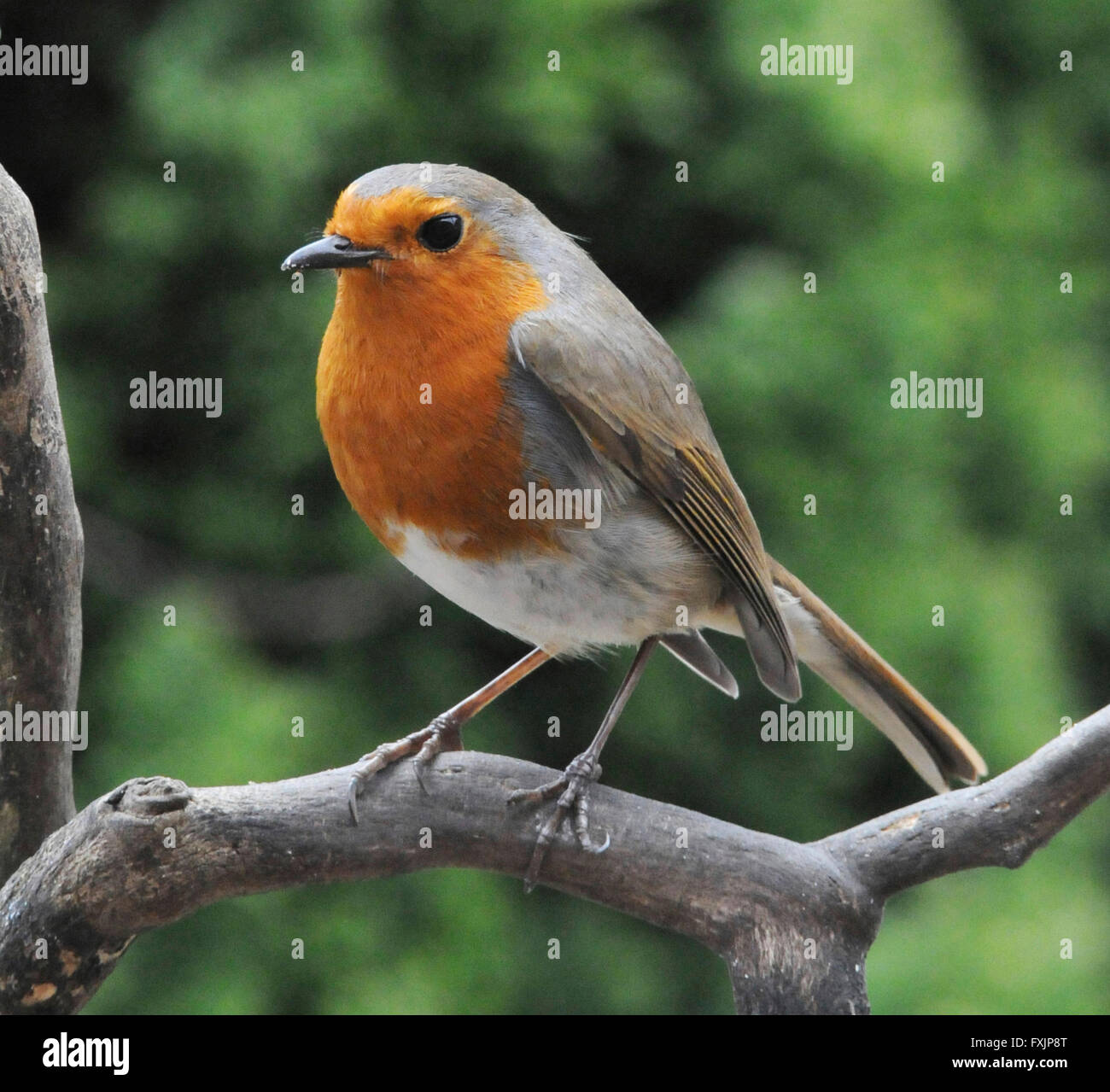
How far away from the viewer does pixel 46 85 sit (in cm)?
324

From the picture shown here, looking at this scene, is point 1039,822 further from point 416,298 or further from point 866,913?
point 416,298

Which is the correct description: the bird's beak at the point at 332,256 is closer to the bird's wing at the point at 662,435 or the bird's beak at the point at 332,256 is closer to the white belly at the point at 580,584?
the bird's wing at the point at 662,435

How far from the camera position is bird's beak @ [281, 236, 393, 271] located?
6.38ft

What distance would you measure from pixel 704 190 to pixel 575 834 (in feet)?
6.04

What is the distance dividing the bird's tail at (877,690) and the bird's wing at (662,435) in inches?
5.6

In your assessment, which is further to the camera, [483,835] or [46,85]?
[46,85]

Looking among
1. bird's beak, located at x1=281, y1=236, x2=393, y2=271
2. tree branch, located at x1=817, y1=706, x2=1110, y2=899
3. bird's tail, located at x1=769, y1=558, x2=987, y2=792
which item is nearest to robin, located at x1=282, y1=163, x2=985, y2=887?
bird's beak, located at x1=281, y1=236, x2=393, y2=271

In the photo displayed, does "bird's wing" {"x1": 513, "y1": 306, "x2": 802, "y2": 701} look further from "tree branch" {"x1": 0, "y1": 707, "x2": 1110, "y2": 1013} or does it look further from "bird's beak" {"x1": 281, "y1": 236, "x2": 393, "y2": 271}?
"tree branch" {"x1": 0, "y1": 707, "x2": 1110, "y2": 1013}

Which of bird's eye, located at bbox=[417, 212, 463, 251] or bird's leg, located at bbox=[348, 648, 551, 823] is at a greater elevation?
bird's eye, located at bbox=[417, 212, 463, 251]

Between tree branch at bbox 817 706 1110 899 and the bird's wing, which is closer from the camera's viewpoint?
tree branch at bbox 817 706 1110 899

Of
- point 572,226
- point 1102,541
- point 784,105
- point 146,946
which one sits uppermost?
point 784,105

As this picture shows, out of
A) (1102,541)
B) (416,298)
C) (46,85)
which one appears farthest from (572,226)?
(1102,541)

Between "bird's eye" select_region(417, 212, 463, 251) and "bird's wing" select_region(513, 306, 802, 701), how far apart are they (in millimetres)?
157

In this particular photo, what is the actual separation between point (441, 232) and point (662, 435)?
460 mm
